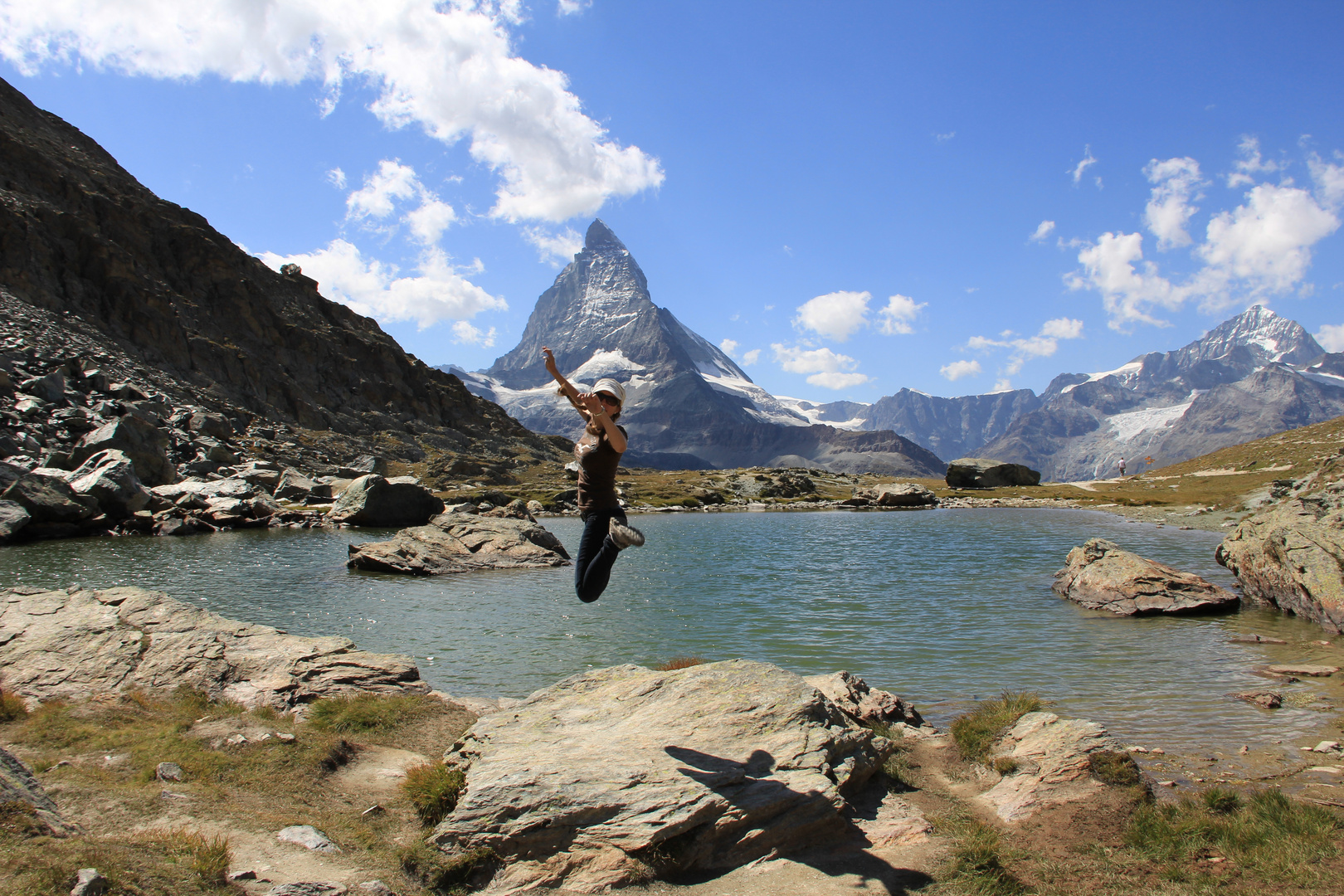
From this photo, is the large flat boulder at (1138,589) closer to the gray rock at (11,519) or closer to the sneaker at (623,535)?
the sneaker at (623,535)

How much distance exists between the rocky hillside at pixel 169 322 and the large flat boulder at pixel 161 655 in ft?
195

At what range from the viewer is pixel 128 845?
237 inches

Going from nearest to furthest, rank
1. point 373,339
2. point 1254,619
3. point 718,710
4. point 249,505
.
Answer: point 718,710 → point 1254,619 → point 249,505 → point 373,339

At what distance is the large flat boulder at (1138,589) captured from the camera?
2344 cm

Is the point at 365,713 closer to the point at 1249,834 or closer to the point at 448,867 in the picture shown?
the point at 448,867

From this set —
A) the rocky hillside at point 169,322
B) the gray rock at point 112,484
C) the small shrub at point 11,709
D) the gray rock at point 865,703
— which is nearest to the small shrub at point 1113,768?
the gray rock at point 865,703

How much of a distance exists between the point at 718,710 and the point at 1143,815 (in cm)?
530

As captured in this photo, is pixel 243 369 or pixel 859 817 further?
pixel 243 369

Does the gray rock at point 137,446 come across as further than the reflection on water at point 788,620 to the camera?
Yes

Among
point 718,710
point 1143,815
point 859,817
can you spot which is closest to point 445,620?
point 718,710

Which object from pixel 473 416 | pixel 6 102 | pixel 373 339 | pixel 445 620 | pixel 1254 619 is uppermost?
pixel 6 102

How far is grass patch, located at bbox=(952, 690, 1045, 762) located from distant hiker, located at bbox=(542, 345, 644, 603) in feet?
21.4

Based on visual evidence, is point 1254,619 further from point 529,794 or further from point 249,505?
point 249,505

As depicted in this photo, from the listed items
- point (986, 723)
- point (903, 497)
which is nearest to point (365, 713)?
point (986, 723)
